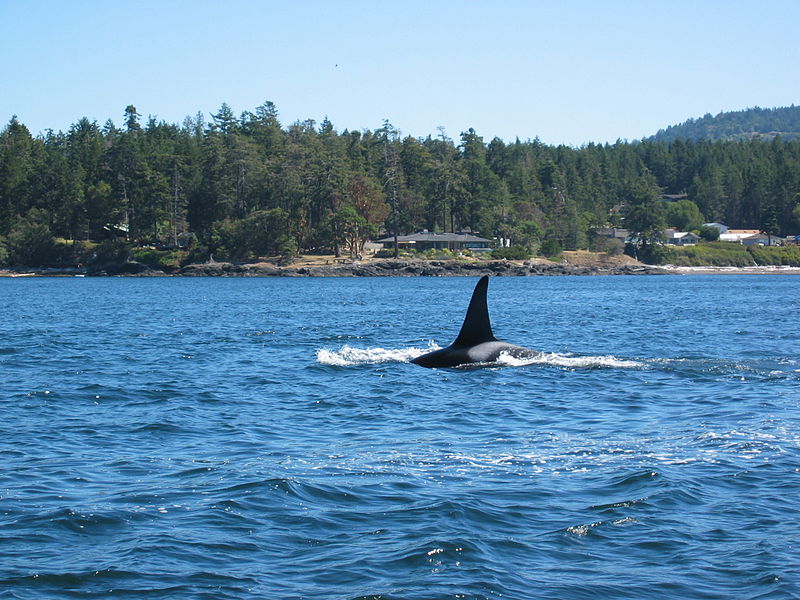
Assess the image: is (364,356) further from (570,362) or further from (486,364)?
(570,362)

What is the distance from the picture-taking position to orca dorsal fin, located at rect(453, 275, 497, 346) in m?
24.9

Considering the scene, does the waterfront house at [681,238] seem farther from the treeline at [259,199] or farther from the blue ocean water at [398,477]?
the blue ocean water at [398,477]

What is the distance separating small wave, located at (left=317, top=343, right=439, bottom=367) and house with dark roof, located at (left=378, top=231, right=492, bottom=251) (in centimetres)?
11685

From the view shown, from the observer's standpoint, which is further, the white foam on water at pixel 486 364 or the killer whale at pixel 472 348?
the white foam on water at pixel 486 364

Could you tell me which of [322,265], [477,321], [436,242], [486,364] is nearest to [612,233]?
[436,242]

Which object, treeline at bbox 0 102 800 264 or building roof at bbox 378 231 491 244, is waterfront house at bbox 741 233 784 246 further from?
building roof at bbox 378 231 491 244

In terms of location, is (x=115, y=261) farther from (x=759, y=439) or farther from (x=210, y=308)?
(x=759, y=439)

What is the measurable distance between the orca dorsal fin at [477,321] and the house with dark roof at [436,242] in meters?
122

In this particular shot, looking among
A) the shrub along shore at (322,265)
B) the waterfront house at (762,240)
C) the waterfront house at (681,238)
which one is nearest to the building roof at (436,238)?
the shrub along shore at (322,265)

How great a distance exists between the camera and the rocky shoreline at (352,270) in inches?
5190

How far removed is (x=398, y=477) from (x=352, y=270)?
11786cm

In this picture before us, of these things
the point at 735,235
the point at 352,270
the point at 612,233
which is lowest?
the point at 352,270

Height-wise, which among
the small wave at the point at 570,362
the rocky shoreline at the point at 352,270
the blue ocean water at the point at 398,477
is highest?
the rocky shoreline at the point at 352,270

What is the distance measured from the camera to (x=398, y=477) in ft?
44.8
